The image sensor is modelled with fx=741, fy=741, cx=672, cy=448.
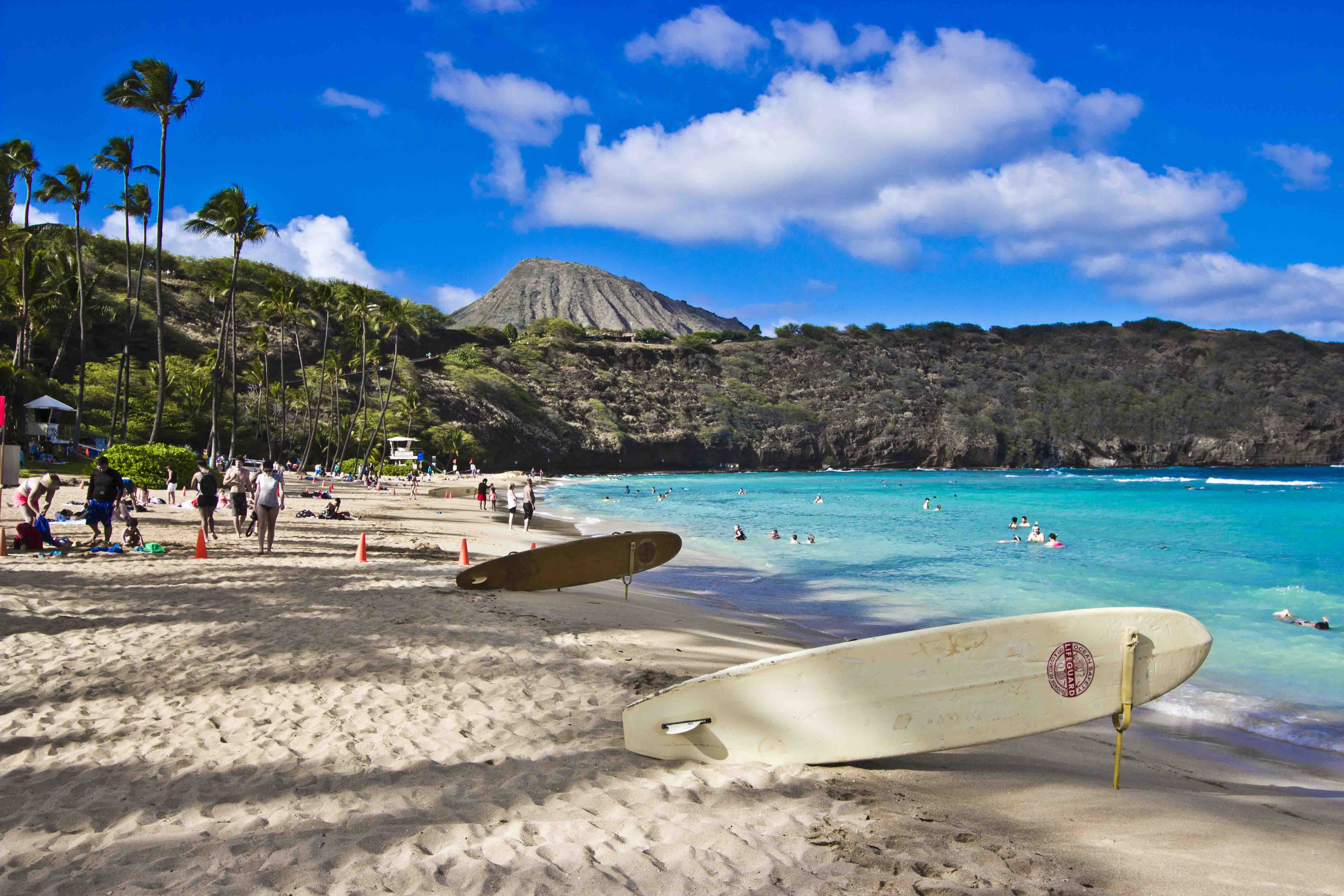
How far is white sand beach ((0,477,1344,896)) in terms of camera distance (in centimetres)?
286

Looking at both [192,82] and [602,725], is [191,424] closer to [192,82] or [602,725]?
[192,82]

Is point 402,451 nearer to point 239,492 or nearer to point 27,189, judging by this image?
point 27,189

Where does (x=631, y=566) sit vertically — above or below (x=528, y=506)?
above

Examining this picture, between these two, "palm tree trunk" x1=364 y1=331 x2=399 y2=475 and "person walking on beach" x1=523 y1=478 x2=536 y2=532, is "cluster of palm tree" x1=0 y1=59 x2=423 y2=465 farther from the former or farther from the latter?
"person walking on beach" x1=523 y1=478 x2=536 y2=532

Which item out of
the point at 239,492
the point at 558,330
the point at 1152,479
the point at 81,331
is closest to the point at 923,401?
the point at 1152,479

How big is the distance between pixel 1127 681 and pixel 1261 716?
4043 mm

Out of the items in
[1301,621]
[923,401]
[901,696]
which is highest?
[923,401]

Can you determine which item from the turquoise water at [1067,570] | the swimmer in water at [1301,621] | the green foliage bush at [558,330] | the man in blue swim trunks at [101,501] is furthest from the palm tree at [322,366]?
the green foliage bush at [558,330]

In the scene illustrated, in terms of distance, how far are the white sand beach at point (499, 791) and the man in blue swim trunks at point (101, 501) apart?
4814mm

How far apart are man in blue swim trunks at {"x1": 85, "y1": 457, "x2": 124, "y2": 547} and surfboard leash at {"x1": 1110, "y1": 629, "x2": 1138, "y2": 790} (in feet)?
42.6

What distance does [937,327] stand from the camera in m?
132

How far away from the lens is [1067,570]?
1681 centimetres

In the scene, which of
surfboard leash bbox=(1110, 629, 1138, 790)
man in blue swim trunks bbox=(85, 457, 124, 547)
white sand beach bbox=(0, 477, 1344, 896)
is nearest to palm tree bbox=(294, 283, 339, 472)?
man in blue swim trunks bbox=(85, 457, 124, 547)

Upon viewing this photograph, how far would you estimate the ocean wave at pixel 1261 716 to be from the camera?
20.6 ft
